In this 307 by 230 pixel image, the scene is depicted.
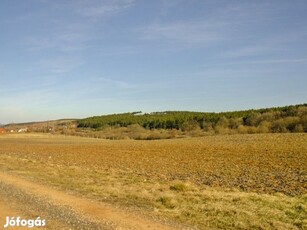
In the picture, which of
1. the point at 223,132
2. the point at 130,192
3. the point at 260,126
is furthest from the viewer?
the point at 223,132

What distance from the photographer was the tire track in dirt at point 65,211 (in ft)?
37.2

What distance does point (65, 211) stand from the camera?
13.0 metres

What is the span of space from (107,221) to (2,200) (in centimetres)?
525

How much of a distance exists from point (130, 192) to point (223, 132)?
318 feet

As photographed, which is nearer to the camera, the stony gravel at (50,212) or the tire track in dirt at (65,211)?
the stony gravel at (50,212)

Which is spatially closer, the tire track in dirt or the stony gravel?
the stony gravel

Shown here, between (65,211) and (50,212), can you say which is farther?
(65,211)

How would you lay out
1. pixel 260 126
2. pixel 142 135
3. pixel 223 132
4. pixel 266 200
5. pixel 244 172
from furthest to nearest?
1. pixel 142 135
2. pixel 223 132
3. pixel 260 126
4. pixel 244 172
5. pixel 266 200

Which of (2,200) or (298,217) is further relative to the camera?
(2,200)

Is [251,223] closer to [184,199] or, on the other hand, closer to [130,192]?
[184,199]

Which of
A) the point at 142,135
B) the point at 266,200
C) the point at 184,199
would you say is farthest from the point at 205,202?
the point at 142,135

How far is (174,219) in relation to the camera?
40.7 ft

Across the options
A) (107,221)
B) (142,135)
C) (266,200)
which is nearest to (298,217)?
(266,200)

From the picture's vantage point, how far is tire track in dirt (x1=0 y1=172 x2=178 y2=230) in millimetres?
11344
